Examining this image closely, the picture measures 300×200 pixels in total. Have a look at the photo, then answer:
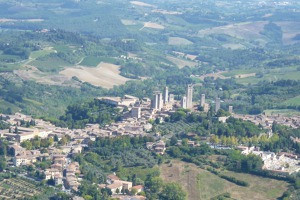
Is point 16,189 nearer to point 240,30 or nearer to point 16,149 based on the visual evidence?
point 16,149

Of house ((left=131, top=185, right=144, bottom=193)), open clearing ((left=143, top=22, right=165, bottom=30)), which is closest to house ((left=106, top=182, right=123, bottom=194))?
house ((left=131, top=185, right=144, bottom=193))

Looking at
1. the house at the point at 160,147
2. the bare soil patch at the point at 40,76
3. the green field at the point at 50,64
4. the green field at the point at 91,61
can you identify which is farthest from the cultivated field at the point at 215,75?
the house at the point at 160,147

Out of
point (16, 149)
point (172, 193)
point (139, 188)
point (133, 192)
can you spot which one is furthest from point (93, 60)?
point (172, 193)

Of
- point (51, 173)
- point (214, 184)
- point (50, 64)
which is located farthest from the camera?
point (50, 64)

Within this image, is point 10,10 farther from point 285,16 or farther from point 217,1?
point 217,1

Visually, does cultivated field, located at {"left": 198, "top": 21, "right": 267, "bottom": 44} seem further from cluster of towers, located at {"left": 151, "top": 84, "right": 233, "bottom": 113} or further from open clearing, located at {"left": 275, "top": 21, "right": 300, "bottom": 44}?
cluster of towers, located at {"left": 151, "top": 84, "right": 233, "bottom": 113}

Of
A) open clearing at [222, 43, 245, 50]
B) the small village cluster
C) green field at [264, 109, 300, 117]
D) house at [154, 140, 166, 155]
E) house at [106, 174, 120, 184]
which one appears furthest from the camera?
open clearing at [222, 43, 245, 50]

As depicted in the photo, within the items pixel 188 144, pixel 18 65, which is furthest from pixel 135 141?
pixel 18 65
